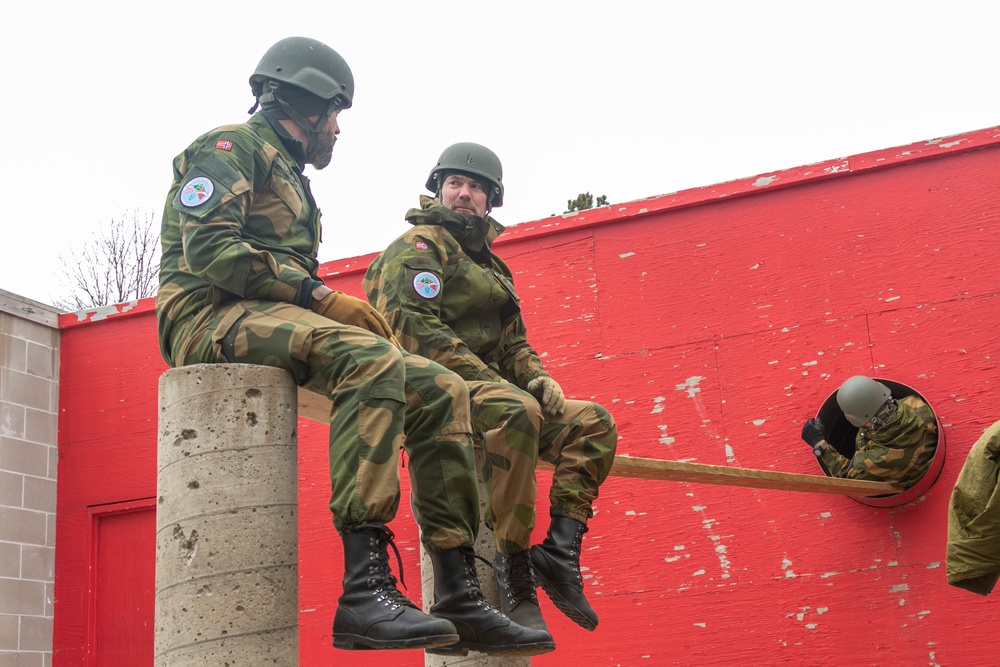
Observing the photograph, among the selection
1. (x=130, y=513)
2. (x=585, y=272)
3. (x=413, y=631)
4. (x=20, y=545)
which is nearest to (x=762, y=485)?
(x=585, y=272)

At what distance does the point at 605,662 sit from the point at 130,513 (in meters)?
3.27

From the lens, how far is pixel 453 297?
15.2 ft

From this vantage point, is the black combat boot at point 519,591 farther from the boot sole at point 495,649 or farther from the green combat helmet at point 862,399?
the green combat helmet at point 862,399

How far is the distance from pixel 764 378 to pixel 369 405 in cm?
334

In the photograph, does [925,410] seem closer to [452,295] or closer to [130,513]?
[452,295]

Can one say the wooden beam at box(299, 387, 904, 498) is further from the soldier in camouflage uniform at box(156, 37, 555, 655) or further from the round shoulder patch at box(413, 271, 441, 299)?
the round shoulder patch at box(413, 271, 441, 299)

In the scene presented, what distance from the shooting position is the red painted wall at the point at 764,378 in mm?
5703

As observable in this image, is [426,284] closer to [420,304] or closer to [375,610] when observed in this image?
[420,304]

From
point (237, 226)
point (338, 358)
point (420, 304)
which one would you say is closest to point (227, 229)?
point (237, 226)

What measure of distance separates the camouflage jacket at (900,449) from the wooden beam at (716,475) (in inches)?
2.9

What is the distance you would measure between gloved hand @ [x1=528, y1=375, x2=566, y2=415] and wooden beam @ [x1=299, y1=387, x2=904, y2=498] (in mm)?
262

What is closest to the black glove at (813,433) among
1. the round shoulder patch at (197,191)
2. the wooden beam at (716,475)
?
the wooden beam at (716,475)

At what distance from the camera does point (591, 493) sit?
4211 millimetres

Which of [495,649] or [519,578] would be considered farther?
[519,578]
